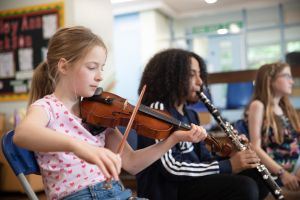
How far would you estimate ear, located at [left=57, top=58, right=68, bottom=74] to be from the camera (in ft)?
3.42

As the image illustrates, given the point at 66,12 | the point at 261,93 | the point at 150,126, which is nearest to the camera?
the point at 150,126

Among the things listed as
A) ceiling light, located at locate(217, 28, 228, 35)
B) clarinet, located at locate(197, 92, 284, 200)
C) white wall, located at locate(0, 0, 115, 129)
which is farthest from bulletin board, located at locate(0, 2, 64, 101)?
ceiling light, located at locate(217, 28, 228, 35)

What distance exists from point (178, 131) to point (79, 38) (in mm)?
423

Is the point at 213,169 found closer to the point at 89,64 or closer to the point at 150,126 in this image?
the point at 150,126

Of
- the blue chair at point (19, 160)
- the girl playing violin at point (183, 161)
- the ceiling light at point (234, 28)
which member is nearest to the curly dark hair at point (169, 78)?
the girl playing violin at point (183, 161)

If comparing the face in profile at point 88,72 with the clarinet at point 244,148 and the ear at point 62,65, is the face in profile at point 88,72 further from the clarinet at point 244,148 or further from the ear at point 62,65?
the clarinet at point 244,148

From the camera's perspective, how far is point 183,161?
139 cm

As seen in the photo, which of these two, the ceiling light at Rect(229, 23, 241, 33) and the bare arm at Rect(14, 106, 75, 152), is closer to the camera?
the bare arm at Rect(14, 106, 75, 152)

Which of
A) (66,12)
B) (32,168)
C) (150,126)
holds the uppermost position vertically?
(66,12)

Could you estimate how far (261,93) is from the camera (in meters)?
2.05

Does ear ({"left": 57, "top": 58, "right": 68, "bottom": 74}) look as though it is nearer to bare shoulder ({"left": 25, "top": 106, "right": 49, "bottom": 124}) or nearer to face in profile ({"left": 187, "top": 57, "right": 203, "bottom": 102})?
bare shoulder ({"left": 25, "top": 106, "right": 49, "bottom": 124})

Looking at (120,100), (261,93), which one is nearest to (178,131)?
(120,100)

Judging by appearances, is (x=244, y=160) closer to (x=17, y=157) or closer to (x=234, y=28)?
(x=17, y=157)

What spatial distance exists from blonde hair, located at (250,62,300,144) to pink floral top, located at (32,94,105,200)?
1.20 m
